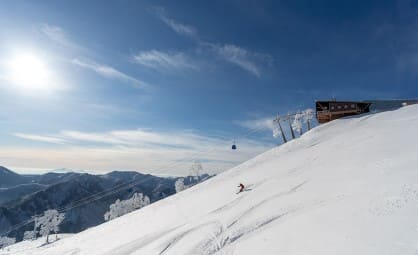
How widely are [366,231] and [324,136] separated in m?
31.2

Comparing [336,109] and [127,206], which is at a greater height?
[336,109]

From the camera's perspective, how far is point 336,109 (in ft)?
174

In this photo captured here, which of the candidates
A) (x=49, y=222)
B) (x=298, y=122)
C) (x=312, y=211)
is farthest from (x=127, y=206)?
(x=312, y=211)

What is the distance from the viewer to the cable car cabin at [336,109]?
51.8 meters

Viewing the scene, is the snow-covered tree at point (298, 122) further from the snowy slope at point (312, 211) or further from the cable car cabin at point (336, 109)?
the snowy slope at point (312, 211)

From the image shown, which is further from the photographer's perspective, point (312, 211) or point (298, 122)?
point (298, 122)

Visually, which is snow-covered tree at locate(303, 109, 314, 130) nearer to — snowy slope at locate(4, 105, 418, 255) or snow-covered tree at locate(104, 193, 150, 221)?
snowy slope at locate(4, 105, 418, 255)

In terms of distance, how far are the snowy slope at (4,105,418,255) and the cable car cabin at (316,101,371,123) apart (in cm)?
1640

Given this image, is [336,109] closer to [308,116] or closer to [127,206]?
[308,116]

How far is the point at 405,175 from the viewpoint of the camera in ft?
57.5

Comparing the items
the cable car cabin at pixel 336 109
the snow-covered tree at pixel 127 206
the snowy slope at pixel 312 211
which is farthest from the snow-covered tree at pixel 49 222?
the cable car cabin at pixel 336 109

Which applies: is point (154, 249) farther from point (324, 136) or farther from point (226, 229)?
point (324, 136)

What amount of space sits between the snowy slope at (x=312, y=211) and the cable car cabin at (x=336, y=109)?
53.8 ft

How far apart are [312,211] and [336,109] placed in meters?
41.1
